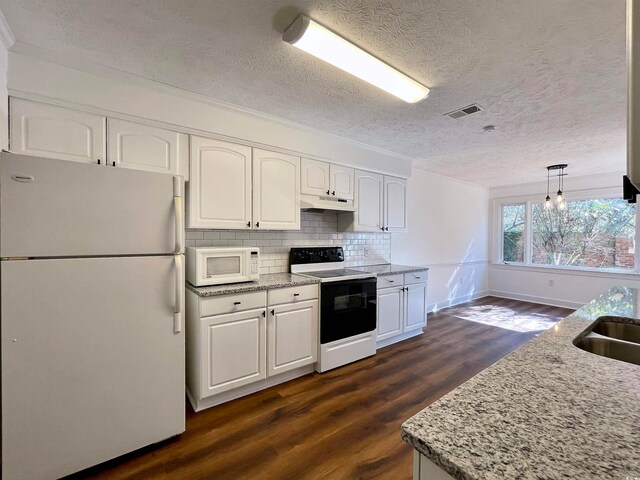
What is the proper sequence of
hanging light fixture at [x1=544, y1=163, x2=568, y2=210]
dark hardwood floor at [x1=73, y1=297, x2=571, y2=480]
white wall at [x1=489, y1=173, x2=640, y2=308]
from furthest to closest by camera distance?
1. white wall at [x1=489, y1=173, x2=640, y2=308]
2. hanging light fixture at [x1=544, y1=163, x2=568, y2=210]
3. dark hardwood floor at [x1=73, y1=297, x2=571, y2=480]

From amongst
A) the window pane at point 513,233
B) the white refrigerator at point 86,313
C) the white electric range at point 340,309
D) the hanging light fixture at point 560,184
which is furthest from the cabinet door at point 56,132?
the window pane at point 513,233

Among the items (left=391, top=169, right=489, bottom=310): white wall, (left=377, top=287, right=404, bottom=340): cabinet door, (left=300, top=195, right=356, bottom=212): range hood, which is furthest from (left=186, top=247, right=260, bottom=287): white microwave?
(left=391, top=169, right=489, bottom=310): white wall

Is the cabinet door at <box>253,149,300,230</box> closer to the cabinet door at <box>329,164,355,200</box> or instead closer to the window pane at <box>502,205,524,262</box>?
the cabinet door at <box>329,164,355,200</box>

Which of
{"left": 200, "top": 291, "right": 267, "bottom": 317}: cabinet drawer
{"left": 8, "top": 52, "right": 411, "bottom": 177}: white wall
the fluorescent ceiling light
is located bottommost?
{"left": 200, "top": 291, "right": 267, "bottom": 317}: cabinet drawer

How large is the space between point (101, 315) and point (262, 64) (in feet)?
6.02

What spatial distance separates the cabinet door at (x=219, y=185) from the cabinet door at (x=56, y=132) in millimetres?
623

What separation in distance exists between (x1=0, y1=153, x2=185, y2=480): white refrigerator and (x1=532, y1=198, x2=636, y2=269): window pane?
6638mm

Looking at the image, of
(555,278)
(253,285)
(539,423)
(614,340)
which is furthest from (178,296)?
(555,278)

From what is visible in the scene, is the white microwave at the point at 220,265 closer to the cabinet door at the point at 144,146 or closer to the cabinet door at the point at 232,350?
the cabinet door at the point at 232,350

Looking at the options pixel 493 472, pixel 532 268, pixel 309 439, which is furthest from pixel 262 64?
pixel 532 268

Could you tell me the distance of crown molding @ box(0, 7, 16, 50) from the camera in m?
1.48

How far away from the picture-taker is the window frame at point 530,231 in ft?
15.3

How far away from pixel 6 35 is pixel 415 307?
4238 millimetres

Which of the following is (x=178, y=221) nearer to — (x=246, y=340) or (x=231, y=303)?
(x=231, y=303)
